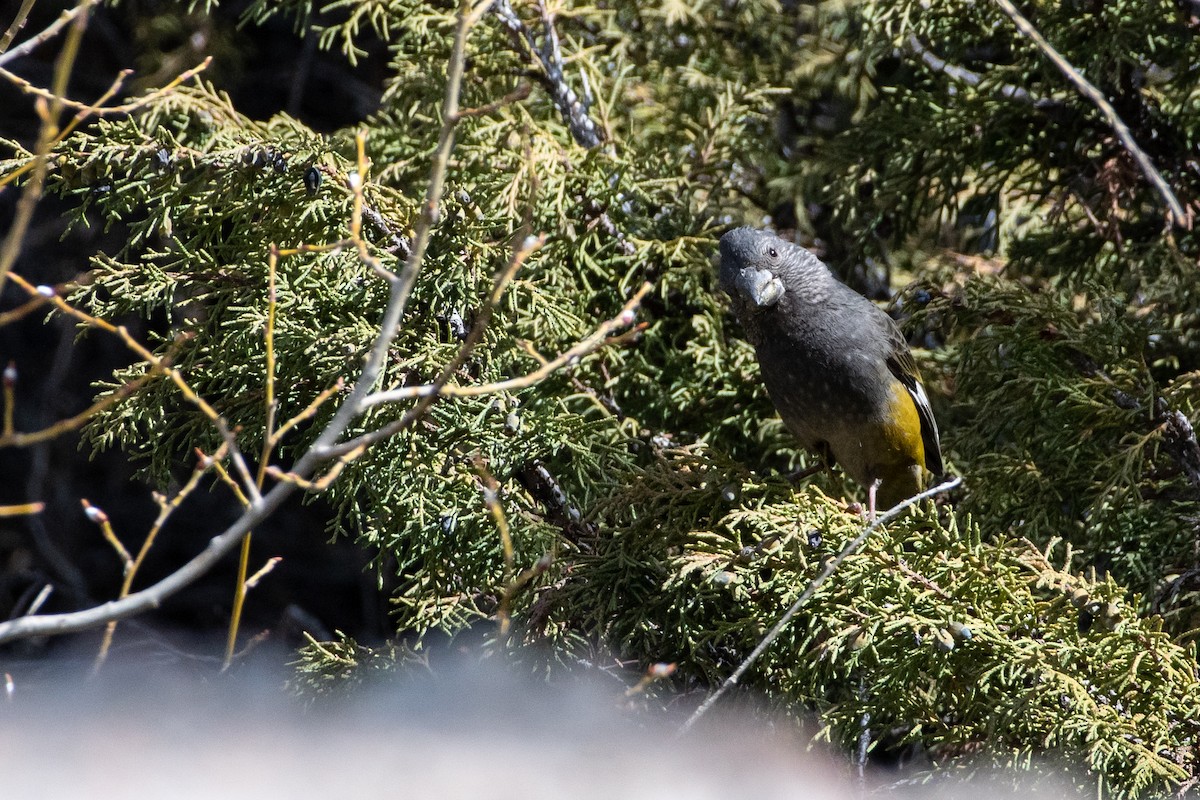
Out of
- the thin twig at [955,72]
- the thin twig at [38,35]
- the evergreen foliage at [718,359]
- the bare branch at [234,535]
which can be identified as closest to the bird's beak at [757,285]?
the evergreen foliage at [718,359]

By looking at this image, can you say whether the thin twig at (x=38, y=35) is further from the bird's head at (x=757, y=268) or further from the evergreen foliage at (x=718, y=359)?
the bird's head at (x=757, y=268)

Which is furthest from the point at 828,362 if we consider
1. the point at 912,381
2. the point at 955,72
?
the point at 955,72

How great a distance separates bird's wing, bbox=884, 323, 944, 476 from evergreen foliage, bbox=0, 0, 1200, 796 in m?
0.07

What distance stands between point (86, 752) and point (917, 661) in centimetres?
128

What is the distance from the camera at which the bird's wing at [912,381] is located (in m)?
2.67

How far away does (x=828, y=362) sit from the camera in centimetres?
259

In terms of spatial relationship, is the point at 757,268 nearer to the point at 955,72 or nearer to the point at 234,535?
the point at 955,72

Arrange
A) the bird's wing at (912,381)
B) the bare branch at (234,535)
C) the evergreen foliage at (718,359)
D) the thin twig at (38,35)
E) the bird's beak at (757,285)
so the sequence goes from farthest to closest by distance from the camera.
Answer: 1. the bird's wing at (912,381)
2. the bird's beak at (757,285)
3. the evergreen foliage at (718,359)
4. the thin twig at (38,35)
5. the bare branch at (234,535)

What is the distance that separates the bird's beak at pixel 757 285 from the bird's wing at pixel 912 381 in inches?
13.6

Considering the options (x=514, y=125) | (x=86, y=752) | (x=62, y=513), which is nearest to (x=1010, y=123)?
(x=514, y=125)

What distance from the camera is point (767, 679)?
88.0 inches

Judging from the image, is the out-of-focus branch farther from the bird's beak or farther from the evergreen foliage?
the bird's beak

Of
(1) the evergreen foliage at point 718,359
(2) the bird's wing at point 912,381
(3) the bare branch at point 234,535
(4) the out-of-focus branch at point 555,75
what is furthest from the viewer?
(4) the out-of-focus branch at point 555,75

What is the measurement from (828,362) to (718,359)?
0.92ft
